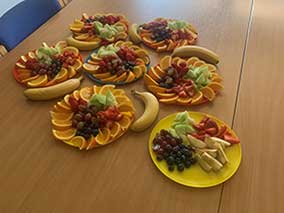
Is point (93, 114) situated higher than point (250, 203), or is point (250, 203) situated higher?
point (93, 114)

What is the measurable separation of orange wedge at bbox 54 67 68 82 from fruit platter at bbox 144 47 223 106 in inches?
11.2

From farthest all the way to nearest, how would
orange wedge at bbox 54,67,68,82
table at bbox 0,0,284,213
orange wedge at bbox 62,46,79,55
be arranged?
orange wedge at bbox 62,46,79,55 → orange wedge at bbox 54,67,68,82 → table at bbox 0,0,284,213

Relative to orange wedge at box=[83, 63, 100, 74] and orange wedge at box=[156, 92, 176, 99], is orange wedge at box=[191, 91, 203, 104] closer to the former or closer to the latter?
orange wedge at box=[156, 92, 176, 99]

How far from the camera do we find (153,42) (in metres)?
1.29

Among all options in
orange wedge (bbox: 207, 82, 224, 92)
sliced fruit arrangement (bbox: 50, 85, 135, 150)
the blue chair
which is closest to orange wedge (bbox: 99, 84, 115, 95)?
sliced fruit arrangement (bbox: 50, 85, 135, 150)

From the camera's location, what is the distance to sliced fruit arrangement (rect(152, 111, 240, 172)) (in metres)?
0.84

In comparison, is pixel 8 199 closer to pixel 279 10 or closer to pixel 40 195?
pixel 40 195

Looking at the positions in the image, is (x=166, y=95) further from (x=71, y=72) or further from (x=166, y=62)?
(x=71, y=72)

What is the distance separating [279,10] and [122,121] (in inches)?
43.0

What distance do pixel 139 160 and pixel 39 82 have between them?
0.47 m

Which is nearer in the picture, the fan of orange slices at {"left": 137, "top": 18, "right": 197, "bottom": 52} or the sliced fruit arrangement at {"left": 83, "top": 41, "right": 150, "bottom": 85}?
the sliced fruit arrangement at {"left": 83, "top": 41, "right": 150, "bottom": 85}

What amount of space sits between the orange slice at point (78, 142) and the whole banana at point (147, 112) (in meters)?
0.15

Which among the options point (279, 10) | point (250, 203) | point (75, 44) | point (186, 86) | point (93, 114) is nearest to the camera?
point (250, 203)

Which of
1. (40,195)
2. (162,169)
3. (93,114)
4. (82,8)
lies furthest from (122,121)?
(82,8)
